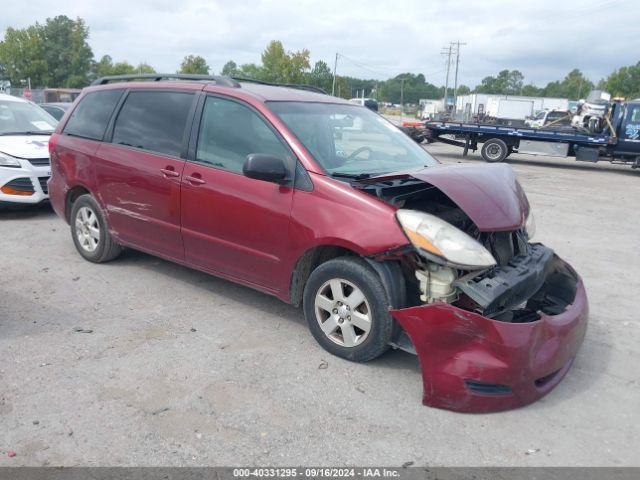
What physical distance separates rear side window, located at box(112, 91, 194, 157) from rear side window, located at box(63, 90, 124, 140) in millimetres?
222

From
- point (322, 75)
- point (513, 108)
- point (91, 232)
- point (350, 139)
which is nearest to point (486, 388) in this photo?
point (350, 139)

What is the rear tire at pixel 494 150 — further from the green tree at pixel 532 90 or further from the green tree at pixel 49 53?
the green tree at pixel 532 90

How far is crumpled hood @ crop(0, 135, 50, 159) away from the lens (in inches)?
297

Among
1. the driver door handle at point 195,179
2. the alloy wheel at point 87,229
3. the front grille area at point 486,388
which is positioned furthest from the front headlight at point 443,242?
the alloy wheel at point 87,229

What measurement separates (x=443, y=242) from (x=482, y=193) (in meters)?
0.50

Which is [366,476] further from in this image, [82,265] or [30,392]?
[82,265]

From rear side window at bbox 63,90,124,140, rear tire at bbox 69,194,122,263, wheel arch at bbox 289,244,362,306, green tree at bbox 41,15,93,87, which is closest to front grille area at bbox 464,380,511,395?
wheel arch at bbox 289,244,362,306

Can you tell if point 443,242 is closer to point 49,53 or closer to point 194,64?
point 194,64

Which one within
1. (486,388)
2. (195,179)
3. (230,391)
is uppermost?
(195,179)

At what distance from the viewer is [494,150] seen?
19938mm

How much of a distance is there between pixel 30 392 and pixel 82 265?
2.58 meters

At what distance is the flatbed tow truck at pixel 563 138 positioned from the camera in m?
17.9

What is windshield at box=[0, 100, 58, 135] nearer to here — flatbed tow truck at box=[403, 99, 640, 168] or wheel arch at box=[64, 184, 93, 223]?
wheel arch at box=[64, 184, 93, 223]

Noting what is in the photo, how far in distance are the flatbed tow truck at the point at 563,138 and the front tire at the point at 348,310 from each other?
13806 millimetres
